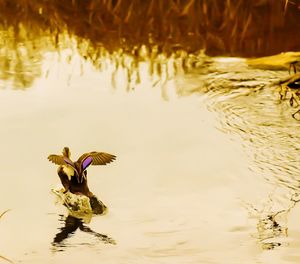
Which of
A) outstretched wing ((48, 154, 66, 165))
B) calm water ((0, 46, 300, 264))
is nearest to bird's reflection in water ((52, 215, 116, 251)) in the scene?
calm water ((0, 46, 300, 264))

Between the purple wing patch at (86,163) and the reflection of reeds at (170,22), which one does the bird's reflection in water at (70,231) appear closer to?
the purple wing patch at (86,163)

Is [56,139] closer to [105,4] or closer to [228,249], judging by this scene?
[228,249]

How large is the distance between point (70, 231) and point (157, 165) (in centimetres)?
24

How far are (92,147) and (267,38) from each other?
27.2 inches

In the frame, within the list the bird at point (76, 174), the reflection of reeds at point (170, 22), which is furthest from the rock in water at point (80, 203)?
the reflection of reeds at point (170, 22)

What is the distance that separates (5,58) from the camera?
70.6 inches

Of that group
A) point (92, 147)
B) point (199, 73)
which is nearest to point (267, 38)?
point (199, 73)

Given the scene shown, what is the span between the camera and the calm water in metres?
1.20

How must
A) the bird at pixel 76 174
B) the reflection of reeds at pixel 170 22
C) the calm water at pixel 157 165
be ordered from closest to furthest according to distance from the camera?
the calm water at pixel 157 165 < the bird at pixel 76 174 < the reflection of reeds at pixel 170 22

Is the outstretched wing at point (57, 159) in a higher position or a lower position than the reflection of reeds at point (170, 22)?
lower

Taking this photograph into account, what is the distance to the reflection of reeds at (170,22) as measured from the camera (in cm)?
189

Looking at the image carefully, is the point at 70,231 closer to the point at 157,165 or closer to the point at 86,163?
the point at 86,163

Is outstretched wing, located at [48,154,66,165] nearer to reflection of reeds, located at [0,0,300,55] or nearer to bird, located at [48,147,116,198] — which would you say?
bird, located at [48,147,116,198]

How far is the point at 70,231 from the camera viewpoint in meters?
1.25
